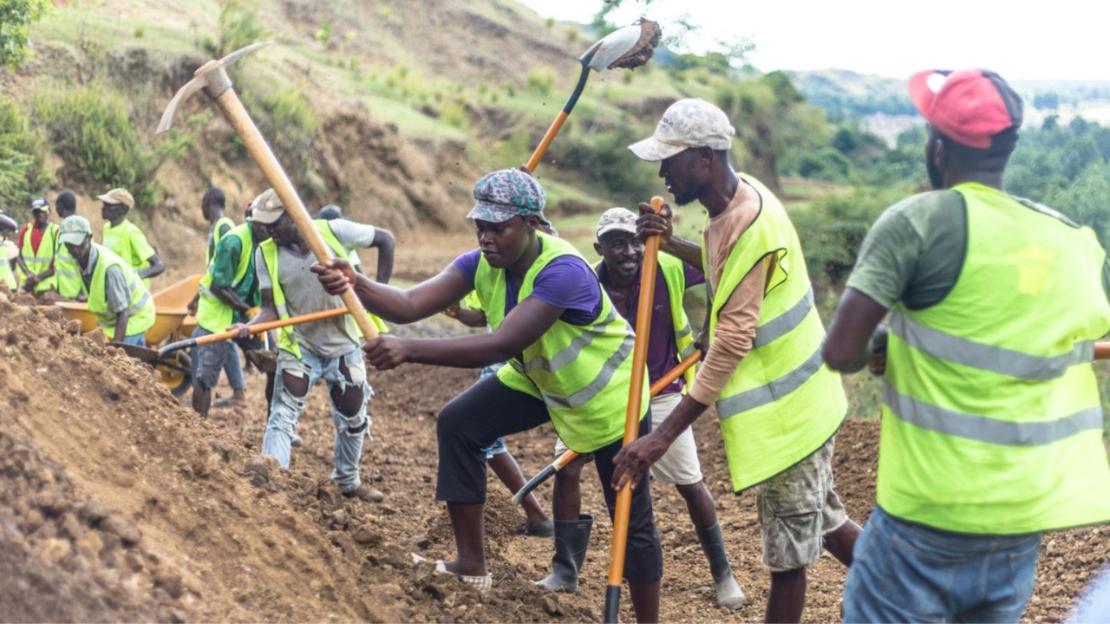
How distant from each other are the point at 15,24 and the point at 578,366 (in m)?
10.5

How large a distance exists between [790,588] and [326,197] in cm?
1747

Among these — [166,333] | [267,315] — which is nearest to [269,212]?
[267,315]

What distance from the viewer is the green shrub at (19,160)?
1341 cm

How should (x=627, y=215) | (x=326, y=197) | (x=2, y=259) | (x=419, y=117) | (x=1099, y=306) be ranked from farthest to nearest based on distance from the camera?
(x=419, y=117) < (x=326, y=197) < (x=2, y=259) < (x=627, y=215) < (x=1099, y=306)

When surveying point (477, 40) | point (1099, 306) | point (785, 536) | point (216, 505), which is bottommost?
point (477, 40)

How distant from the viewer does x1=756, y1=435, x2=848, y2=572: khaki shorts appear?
3.92 m

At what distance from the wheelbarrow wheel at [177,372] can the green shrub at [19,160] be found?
4.55 meters

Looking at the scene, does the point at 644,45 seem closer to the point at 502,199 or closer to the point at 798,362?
the point at 502,199

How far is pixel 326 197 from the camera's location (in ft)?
67.4

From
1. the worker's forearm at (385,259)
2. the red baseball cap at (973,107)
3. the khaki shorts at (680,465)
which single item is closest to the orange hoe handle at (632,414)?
the khaki shorts at (680,465)

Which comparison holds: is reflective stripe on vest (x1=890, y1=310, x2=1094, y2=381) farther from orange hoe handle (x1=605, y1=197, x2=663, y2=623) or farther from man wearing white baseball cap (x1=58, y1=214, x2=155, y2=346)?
man wearing white baseball cap (x1=58, y1=214, x2=155, y2=346)

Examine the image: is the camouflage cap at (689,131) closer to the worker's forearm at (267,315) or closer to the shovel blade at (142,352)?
the worker's forearm at (267,315)

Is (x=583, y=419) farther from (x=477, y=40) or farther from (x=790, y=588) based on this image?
(x=477, y=40)

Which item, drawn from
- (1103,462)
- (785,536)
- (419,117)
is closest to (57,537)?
(785,536)
